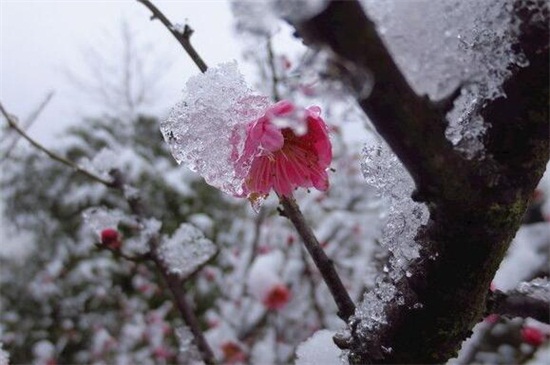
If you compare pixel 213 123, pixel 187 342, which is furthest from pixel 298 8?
pixel 187 342

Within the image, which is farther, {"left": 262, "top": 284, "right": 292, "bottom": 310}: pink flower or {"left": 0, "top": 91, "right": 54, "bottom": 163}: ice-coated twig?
{"left": 262, "top": 284, "right": 292, "bottom": 310}: pink flower

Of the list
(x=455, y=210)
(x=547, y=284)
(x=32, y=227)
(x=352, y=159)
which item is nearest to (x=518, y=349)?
(x=352, y=159)

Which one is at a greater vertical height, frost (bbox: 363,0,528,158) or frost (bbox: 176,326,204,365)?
frost (bbox: 176,326,204,365)

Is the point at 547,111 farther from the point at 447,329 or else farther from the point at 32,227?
the point at 32,227

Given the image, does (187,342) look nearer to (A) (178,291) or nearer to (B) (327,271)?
(A) (178,291)

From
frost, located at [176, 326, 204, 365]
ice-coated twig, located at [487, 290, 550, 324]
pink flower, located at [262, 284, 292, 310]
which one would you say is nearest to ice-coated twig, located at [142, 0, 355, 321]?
ice-coated twig, located at [487, 290, 550, 324]

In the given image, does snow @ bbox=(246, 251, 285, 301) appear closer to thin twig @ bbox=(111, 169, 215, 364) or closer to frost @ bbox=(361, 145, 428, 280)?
thin twig @ bbox=(111, 169, 215, 364)

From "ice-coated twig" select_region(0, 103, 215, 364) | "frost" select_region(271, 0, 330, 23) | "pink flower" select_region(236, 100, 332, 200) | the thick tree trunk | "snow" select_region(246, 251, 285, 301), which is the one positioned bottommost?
the thick tree trunk
